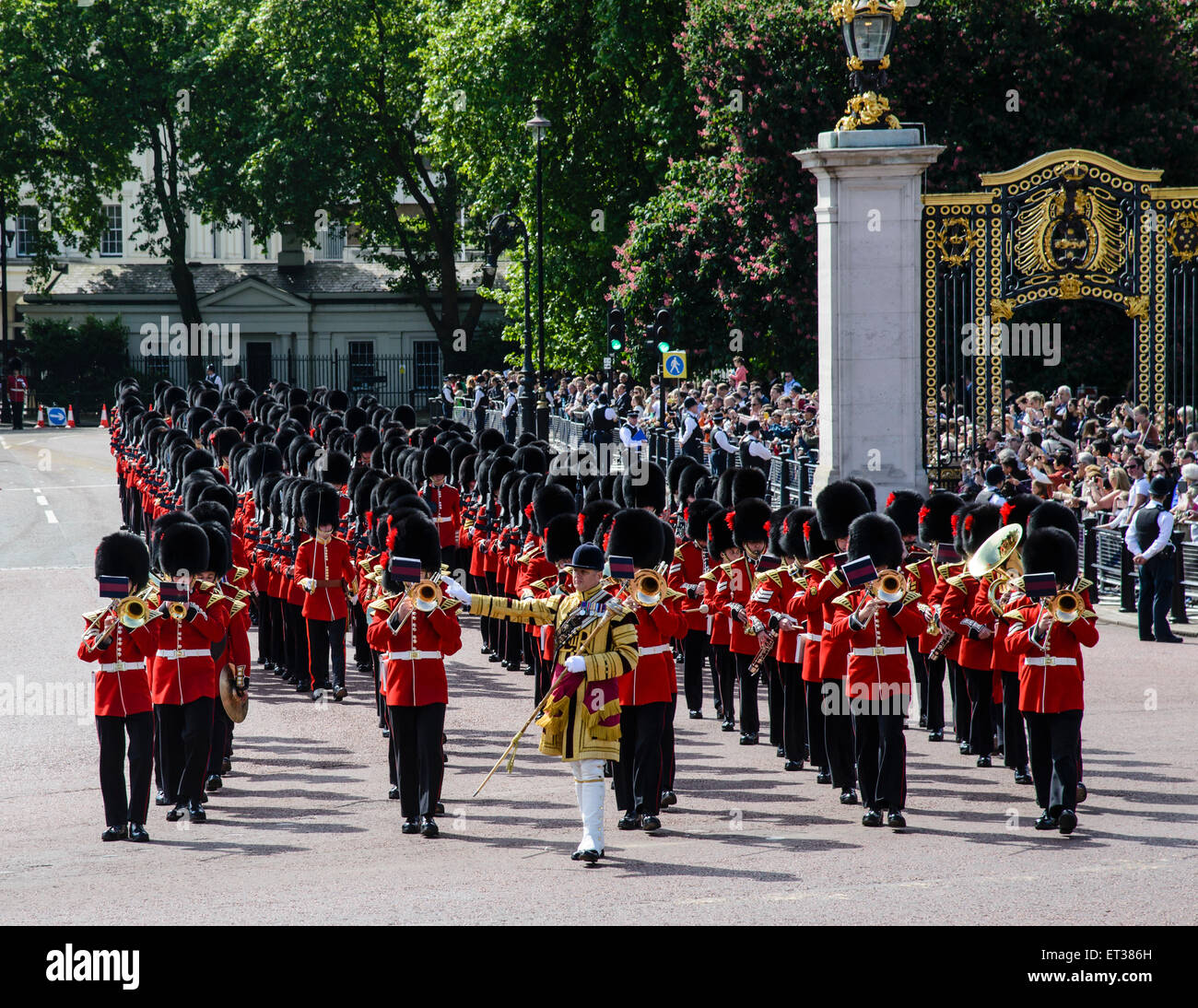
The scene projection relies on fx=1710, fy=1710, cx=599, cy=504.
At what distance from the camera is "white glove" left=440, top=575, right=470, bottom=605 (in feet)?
26.1

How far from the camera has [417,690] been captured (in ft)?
27.1

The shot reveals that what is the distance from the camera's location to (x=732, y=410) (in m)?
22.3

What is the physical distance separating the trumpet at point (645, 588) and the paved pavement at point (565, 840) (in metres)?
1.08

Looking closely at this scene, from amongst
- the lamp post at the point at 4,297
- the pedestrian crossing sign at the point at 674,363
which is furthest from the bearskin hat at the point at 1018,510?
the lamp post at the point at 4,297

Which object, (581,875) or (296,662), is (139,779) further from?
(296,662)

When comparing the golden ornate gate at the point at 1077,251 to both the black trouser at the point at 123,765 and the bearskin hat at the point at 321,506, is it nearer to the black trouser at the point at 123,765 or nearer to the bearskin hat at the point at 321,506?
Result: the bearskin hat at the point at 321,506

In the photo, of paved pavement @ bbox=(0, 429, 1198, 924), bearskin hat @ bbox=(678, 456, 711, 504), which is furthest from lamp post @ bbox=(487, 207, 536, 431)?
paved pavement @ bbox=(0, 429, 1198, 924)

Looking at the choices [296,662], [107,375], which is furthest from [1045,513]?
[107,375]

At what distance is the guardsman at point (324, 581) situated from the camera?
11.8 meters

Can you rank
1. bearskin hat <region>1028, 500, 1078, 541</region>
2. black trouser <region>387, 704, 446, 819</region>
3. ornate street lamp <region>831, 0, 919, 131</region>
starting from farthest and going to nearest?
ornate street lamp <region>831, 0, 919, 131</region> < bearskin hat <region>1028, 500, 1078, 541</region> < black trouser <region>387, 704, 446, 819</region>

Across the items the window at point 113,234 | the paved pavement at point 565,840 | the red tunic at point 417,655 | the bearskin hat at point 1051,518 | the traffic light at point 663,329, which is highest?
the window at point 113,234

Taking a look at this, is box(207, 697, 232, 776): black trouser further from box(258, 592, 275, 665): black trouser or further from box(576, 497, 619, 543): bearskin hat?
box(258, 592, 275, 665): black trouser

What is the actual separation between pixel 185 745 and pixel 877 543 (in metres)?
3.62

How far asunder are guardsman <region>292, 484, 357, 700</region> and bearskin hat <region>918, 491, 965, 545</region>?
402 centimetres
